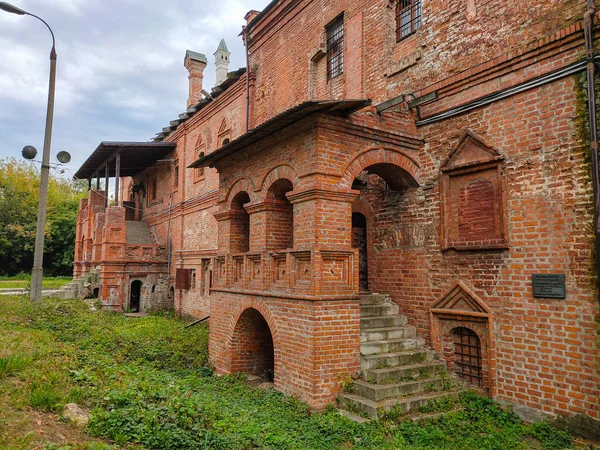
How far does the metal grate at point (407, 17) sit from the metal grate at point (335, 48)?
74.8 inches

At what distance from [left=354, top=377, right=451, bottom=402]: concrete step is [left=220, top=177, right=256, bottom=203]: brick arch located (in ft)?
13.8

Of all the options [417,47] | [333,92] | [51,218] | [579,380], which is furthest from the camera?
[51,218]

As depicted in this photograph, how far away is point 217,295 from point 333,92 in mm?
5772

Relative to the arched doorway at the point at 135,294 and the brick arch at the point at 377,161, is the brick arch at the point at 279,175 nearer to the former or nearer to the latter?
the brick arch at the point at 377,161

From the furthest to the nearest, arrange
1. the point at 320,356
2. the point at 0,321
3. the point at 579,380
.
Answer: the point at 0,321 < the point at 320,356 < the point at 579,380

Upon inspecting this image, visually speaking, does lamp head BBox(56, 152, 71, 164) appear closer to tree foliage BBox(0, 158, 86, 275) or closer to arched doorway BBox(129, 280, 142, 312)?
arched doorway BBox(129, 280, 142, 312)

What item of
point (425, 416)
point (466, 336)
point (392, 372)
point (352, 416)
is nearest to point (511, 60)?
point (466, 336)

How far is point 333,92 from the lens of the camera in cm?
1118

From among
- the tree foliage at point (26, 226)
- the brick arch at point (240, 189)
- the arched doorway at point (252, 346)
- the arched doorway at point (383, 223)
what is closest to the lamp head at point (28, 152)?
the brick arch at point (240, 189)

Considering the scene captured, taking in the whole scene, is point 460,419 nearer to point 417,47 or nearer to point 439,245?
point 439,245

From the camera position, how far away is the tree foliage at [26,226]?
31562mm

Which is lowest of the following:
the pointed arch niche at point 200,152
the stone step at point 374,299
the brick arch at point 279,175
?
the stone step at point 374,299

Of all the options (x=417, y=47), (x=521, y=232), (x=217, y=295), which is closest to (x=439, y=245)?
(x=521, y=232)

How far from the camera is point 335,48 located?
11.3m
